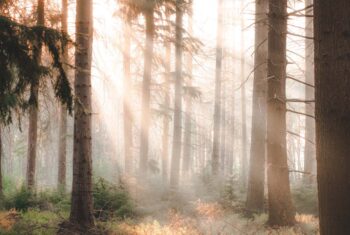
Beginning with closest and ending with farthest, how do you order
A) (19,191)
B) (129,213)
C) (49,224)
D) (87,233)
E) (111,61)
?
(87,233) < (49,224) < (129,213) < (19,191) < (111,61)

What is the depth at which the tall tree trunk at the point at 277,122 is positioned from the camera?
8766mm

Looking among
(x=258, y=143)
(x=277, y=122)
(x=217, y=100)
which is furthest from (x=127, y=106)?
(x=277, y=122)

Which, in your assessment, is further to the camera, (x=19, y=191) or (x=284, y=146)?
(x=19, y=191)

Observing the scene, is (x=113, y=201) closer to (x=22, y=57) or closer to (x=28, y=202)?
(x=28, y=202)

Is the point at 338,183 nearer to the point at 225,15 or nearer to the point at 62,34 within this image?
the point at 62,34

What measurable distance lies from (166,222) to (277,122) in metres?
4.05

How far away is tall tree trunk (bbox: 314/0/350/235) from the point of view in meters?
3.32

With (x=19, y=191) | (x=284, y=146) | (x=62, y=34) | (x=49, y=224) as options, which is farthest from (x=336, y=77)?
(x=19, y=191)

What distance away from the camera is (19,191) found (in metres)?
11.7

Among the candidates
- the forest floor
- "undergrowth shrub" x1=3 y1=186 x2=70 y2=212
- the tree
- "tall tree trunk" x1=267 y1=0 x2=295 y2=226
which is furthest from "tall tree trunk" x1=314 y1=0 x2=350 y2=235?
the tree

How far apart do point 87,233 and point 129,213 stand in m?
3.22

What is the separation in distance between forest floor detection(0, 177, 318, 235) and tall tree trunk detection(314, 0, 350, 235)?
3.42 metres

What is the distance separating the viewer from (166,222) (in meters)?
10.4

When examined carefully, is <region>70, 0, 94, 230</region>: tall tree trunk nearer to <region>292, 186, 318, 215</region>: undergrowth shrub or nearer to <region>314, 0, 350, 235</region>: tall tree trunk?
<region>314, 0, 350, 235</region>: tall tree trunk
